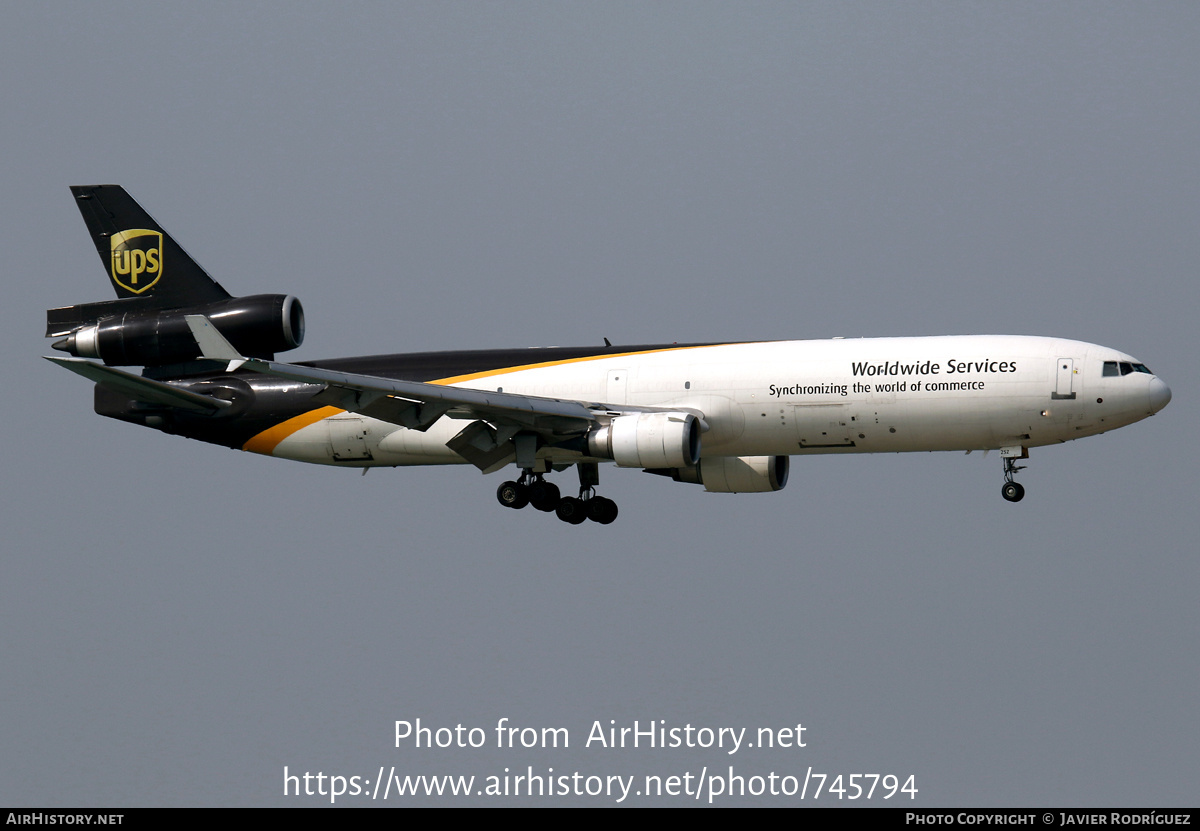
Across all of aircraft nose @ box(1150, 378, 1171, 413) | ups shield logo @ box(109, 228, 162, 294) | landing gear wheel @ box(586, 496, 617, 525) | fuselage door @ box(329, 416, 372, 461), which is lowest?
landing gear wheel @ box(586, 496, 617, 525)

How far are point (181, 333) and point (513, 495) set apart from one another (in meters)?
11.4

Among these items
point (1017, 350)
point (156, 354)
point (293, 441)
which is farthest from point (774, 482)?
point (156, 354)

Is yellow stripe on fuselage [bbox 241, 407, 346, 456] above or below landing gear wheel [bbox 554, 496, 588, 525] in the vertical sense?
above

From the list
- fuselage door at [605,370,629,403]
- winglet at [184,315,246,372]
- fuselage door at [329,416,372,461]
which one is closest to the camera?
winglet at [184,315,246,372]

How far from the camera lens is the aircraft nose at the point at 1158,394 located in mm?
42531

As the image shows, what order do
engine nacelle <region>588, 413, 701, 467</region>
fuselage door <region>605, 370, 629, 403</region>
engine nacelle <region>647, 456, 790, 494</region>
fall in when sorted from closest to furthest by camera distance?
engine nacelle <region>588, 413, 701, 467</region> → fuselage door <region>605, 370, 629, 403</region> → engine nacelle <region>647, 456, 790, 494</region>

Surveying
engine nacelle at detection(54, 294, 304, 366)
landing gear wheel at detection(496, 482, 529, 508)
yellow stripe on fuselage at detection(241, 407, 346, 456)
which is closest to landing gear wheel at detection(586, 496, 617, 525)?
landing gear wheel at detection(496, 482, 529, 508)

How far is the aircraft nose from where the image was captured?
140ft

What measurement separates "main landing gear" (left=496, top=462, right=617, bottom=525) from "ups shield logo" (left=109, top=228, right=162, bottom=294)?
1363 cm

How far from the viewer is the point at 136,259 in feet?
167

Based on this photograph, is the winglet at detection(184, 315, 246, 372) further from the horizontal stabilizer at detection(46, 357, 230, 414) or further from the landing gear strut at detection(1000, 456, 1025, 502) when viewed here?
the landing gear strut at detection(1000, 456, 1025, 502)

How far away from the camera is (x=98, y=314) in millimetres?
49781

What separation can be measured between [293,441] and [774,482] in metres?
15.0

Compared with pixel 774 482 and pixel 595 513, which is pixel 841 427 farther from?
pixel 595 513
